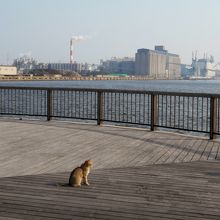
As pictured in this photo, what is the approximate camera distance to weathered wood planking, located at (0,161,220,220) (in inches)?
137

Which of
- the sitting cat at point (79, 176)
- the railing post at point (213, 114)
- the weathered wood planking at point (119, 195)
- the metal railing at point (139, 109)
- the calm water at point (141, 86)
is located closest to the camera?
the weathered wood planking at point (119, 195)

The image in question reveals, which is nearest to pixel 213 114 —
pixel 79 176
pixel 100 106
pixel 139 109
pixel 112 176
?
pixel 100 106

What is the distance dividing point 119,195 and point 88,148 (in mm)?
2881

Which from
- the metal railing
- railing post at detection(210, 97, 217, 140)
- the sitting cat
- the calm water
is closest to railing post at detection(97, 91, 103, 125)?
the metal railing

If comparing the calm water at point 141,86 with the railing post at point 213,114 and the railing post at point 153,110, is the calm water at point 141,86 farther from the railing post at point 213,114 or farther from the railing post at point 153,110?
the railing post at point 213,114

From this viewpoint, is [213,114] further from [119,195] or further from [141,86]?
[141,86]

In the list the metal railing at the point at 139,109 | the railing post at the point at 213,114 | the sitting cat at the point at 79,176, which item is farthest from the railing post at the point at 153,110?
the sitting cat at the point at 79,176

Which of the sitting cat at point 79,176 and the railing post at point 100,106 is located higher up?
the railing post at point 100,106

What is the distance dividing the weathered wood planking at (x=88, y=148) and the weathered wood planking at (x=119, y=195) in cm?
59

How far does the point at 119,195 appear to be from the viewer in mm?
4031

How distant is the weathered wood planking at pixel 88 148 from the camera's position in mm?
5609

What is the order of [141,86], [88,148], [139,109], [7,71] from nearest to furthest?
[88,148], [139,109], [141,86], [7,71]

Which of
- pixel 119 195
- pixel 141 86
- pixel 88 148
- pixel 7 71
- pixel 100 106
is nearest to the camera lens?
pixel 119 195

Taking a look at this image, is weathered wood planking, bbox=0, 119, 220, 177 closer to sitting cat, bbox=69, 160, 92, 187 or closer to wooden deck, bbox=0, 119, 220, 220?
wooden deck, bbox=0, 119, 220, 220
